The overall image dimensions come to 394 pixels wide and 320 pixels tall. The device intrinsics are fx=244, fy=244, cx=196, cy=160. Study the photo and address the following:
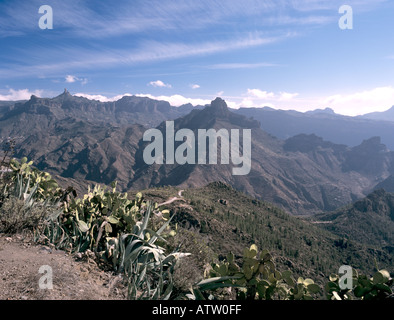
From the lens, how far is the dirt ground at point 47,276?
3318mm

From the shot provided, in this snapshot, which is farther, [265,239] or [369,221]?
[369,221]

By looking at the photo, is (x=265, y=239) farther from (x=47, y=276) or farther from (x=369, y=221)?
(x=369, y=221)

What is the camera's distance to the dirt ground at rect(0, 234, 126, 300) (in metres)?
3.32

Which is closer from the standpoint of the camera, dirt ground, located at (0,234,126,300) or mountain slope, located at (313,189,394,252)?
dirt ground, located at (0,234,126,300)

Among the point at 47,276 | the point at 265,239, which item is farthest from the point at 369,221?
the point at 47,276

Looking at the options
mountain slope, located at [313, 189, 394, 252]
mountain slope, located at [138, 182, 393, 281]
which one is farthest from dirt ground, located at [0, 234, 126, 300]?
mountain slope, located at [313, 189, 394, 252]

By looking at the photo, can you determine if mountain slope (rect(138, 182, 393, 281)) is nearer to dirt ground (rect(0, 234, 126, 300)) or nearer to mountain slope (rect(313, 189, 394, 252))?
dirt ground (rect(0, 234, 126, 300))

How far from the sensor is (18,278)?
353cm

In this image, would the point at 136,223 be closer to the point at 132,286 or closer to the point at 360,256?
the point at 132,286

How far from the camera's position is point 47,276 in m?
3.48
